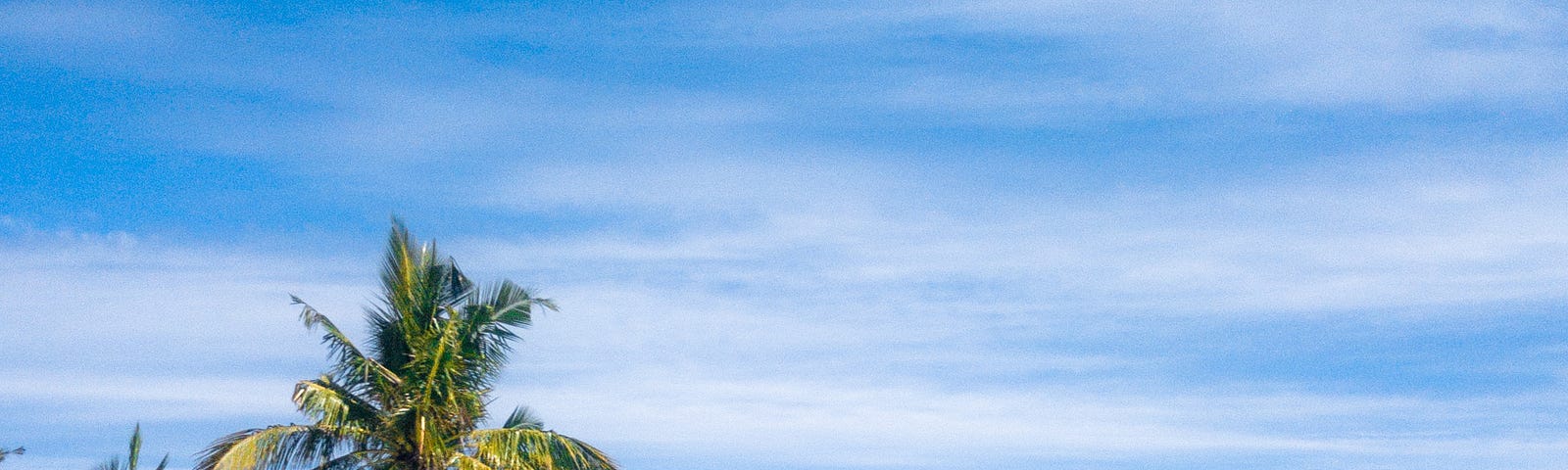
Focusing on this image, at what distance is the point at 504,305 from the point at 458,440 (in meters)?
2.49

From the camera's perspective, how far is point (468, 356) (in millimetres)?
27547

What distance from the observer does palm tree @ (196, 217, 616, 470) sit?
85.5ft

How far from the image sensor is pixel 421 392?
87.3 feet

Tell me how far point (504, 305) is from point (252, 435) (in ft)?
16.0

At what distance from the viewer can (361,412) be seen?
2661 centimetres

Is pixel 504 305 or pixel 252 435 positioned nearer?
pixel 252 435

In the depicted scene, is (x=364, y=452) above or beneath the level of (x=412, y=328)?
beneath

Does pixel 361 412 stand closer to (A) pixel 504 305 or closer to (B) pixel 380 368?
(B) pixel 380 368

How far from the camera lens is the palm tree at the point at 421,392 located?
26.1 m

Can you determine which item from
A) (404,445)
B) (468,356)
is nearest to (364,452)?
(404,445)

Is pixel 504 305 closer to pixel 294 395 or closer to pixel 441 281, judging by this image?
pixel 441 281

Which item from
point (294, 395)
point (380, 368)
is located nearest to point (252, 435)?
point (294, 395)

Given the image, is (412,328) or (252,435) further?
(412,328)

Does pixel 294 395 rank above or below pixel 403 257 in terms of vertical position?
below
